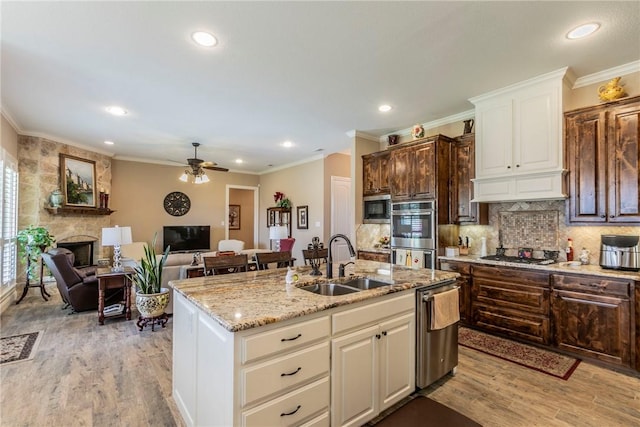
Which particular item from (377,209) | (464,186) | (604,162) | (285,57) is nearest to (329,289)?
(285,57)

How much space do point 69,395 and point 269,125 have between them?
3928 mm

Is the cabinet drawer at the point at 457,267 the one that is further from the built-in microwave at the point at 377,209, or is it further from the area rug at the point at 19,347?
the area rug at the point at 19,347

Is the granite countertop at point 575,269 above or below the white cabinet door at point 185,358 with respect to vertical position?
above

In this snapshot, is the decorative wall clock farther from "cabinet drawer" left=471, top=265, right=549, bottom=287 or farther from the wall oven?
"cabinet drawer" left=471, top=265, right=549, bottom=287

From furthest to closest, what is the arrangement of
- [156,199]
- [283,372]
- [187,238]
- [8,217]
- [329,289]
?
[187,238] < [156,199] < [8,217] < [329,289] < [283,372]

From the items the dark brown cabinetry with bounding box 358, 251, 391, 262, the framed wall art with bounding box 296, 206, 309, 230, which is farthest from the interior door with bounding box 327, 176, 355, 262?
the dark brown cabinetry with bounding box 358, 251, 391, 262

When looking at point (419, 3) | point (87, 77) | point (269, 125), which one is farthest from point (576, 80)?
point (87, 77)

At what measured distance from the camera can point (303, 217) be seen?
7625 millimetres

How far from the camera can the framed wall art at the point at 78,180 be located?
5.87m

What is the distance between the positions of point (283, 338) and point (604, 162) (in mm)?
3542

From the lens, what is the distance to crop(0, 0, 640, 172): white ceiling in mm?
2221

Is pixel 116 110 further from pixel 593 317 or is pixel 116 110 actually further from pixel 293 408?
pixel 593 317

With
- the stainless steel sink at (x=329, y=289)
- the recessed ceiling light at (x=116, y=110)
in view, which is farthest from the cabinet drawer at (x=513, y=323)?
the recessed ceiling light at (x=116, y=110)

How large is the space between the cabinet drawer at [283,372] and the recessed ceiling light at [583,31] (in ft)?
10.1
